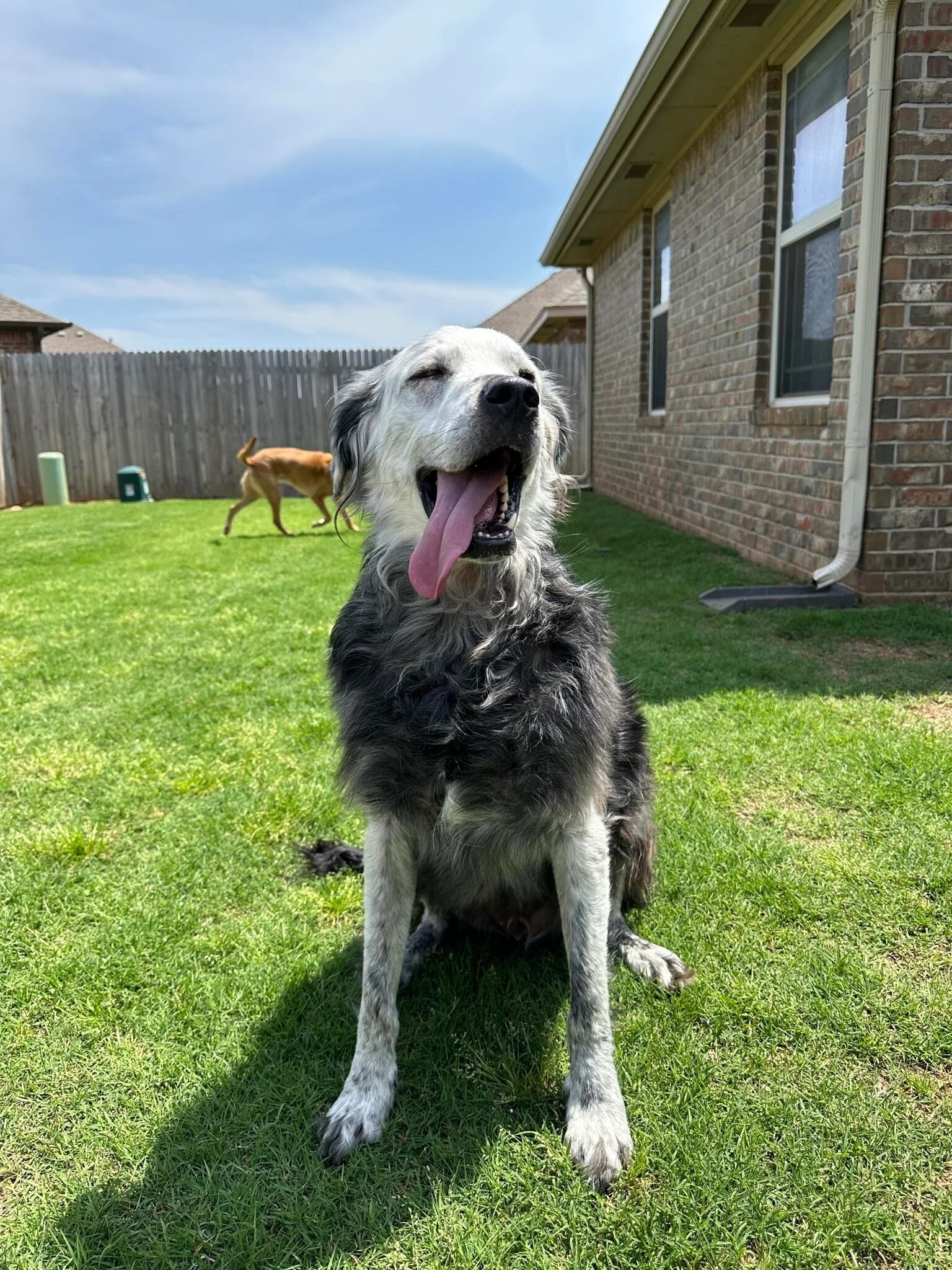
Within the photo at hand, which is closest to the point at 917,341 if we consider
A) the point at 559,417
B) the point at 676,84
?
the point at 559,417

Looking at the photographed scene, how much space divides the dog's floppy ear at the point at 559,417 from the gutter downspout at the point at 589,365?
10.7m

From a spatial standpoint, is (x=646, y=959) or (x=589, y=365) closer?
(x=646, y=959)

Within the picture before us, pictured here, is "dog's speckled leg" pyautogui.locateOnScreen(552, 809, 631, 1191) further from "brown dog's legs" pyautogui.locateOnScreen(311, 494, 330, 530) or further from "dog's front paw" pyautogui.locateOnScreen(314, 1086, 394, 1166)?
"brown dog's legs" pyautogui.locateOnScreen(311, 494, 330, 530)

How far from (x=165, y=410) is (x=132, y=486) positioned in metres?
1.67

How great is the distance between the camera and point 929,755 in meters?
3.08

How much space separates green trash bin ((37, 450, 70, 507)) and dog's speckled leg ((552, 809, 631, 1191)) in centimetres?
1540

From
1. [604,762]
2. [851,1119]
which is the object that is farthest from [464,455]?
[851,1119]

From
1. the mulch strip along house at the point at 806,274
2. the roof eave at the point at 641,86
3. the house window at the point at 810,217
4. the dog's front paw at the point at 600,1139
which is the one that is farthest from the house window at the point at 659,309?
the dog's front paw at the point at 600,1139

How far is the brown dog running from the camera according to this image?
1084 centimetres

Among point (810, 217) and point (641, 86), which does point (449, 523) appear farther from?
point (641, 86)

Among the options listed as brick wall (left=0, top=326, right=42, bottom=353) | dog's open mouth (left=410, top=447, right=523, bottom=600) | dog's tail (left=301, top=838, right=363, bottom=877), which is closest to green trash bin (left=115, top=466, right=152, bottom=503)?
brick wall (left=0, top=326, right=42, bottom=353)

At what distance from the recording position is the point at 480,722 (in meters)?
1.82

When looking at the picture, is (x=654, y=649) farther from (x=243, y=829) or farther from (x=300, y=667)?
(x=243, y=829)

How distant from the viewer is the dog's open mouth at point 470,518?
1875 millimetres
